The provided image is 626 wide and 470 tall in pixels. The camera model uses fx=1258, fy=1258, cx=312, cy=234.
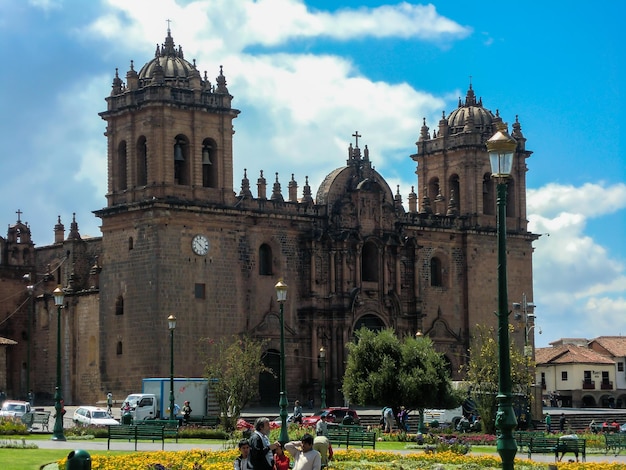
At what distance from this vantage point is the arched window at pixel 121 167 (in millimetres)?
58031

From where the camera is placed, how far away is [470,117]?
2741 inches

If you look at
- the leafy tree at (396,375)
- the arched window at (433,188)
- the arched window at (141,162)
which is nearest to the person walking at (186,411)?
the leafy tree at (396,375)

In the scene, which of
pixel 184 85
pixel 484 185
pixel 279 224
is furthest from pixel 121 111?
pixel 484 185

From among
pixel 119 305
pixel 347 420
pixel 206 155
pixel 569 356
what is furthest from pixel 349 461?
pixel 569 356

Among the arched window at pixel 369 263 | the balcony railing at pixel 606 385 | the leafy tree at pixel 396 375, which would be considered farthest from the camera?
the balcony railing at pixel 606 385

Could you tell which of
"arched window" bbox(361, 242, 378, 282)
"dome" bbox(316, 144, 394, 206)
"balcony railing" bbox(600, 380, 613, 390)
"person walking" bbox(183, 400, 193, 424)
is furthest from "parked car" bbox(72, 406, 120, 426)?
"balcony railing" bbox(600, 380, 613, 390)

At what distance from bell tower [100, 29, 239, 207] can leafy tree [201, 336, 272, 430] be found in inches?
271

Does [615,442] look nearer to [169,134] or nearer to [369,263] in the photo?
[169,134]

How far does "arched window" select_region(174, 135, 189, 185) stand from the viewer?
56.9 metres

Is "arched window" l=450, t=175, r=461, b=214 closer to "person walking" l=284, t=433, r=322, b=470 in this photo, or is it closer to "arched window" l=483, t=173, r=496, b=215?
"arched window" l=483, t=173, r=496, b=215

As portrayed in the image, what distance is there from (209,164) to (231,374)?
14.4 meters

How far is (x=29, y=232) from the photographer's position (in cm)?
7119

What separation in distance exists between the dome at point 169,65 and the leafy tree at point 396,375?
16605mm

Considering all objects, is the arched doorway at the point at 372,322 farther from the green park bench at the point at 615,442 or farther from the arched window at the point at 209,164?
the green park bench at the point at 615,442
